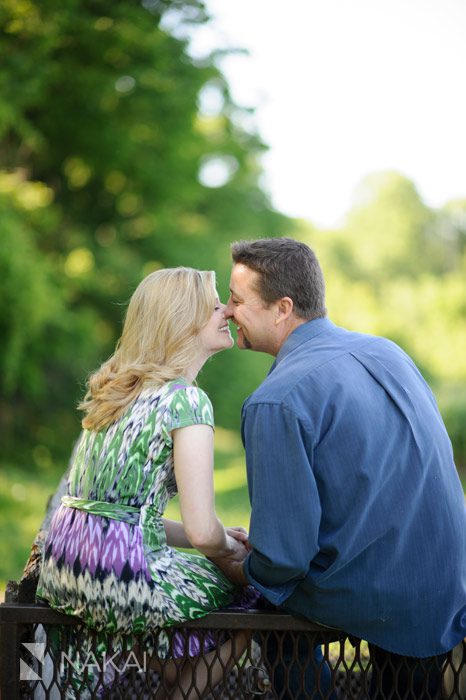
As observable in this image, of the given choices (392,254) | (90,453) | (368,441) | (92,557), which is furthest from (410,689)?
(392,254)

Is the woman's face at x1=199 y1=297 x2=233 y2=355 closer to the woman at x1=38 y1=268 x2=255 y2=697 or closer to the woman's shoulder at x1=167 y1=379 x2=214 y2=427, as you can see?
the woman at x1=38 y1=268 x2=255 y2=697

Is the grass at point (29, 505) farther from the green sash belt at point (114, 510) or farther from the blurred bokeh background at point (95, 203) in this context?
the green sash belt at point (114, 510)

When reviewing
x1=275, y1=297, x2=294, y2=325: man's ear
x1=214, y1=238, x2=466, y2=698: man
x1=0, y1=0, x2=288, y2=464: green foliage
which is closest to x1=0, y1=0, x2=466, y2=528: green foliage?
x1=0, y1=0, x2=288, y2=464: green foliage

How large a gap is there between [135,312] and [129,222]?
52.0ft

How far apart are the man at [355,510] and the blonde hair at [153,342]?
1.12 ft

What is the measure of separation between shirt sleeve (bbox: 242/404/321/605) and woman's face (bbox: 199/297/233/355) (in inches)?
18.3

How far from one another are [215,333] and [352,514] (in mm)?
738

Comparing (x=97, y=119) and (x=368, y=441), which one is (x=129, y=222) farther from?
(x=368, y=441)

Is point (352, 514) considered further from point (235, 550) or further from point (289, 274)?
point (289, 274)

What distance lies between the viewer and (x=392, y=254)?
70.4m

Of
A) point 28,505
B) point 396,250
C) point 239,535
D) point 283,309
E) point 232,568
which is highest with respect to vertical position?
point 396,250

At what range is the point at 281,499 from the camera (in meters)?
2.42

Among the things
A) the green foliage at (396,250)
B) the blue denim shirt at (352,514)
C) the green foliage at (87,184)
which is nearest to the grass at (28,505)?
the green foliage at (87,184)

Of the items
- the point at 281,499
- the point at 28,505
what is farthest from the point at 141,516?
the point at 28,505
